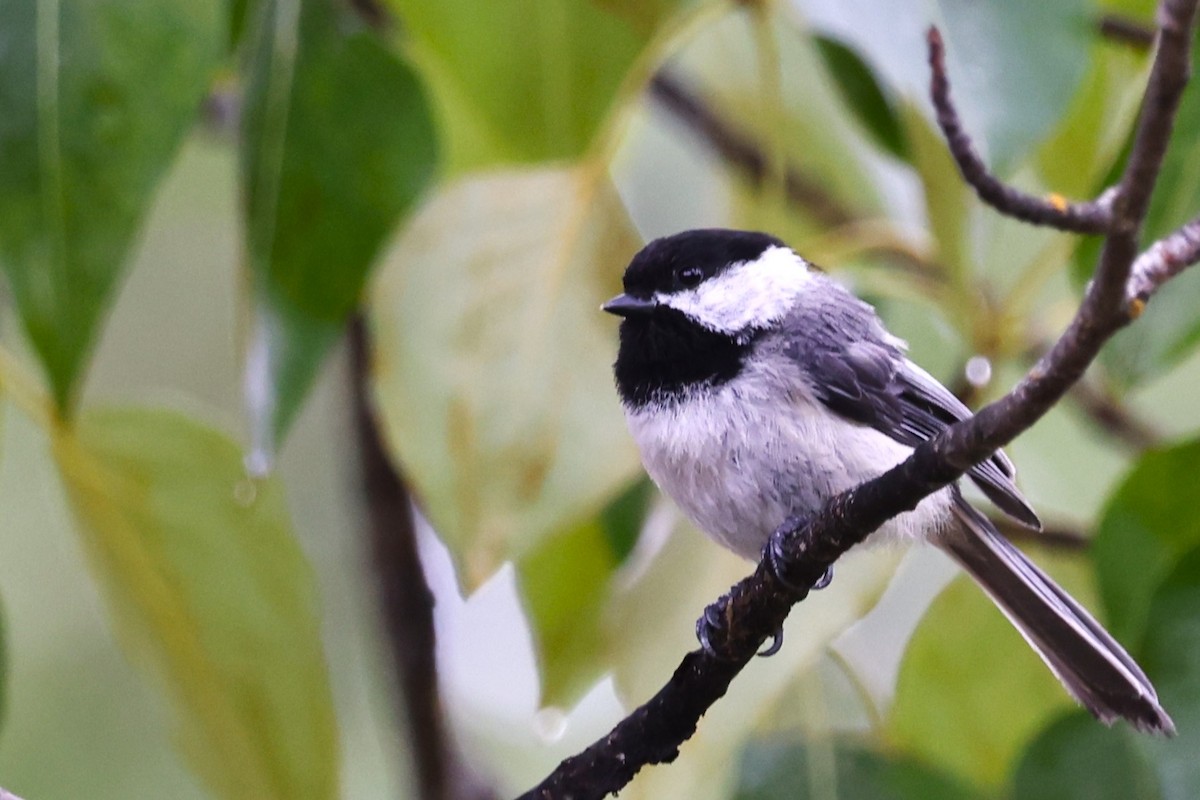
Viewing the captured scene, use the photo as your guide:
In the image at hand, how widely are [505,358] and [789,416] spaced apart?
27cm

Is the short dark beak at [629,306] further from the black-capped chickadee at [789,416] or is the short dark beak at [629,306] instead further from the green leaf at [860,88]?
the green leaf at [860,88]

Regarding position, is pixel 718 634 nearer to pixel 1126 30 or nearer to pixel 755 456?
pixel 755 456

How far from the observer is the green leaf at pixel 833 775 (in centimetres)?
132

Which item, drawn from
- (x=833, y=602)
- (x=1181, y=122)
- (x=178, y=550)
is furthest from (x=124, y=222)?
(x=1181, y=122)

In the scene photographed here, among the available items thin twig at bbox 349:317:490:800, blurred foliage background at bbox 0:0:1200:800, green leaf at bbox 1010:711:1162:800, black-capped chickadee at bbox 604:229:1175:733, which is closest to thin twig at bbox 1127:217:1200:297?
blurred foliage background at bbox 0:0:1200:800

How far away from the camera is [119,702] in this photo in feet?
7.30

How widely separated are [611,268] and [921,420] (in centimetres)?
35

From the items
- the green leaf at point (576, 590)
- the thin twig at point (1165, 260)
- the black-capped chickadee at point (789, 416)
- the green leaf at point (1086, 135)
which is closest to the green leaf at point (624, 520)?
the green leaf at point (576, 590)

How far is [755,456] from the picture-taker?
1.23 meters

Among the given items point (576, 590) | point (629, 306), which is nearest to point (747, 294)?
point (629, 306)

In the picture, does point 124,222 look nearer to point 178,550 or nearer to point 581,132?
point 178,550

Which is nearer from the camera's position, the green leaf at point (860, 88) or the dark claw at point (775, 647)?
the dark claw at point (775, 647)

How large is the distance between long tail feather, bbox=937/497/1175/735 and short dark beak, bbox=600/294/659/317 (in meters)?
0.37

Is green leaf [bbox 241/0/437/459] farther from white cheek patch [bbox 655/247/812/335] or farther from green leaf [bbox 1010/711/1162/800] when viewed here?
green leaf [bbox 1010/711/1162/800]
